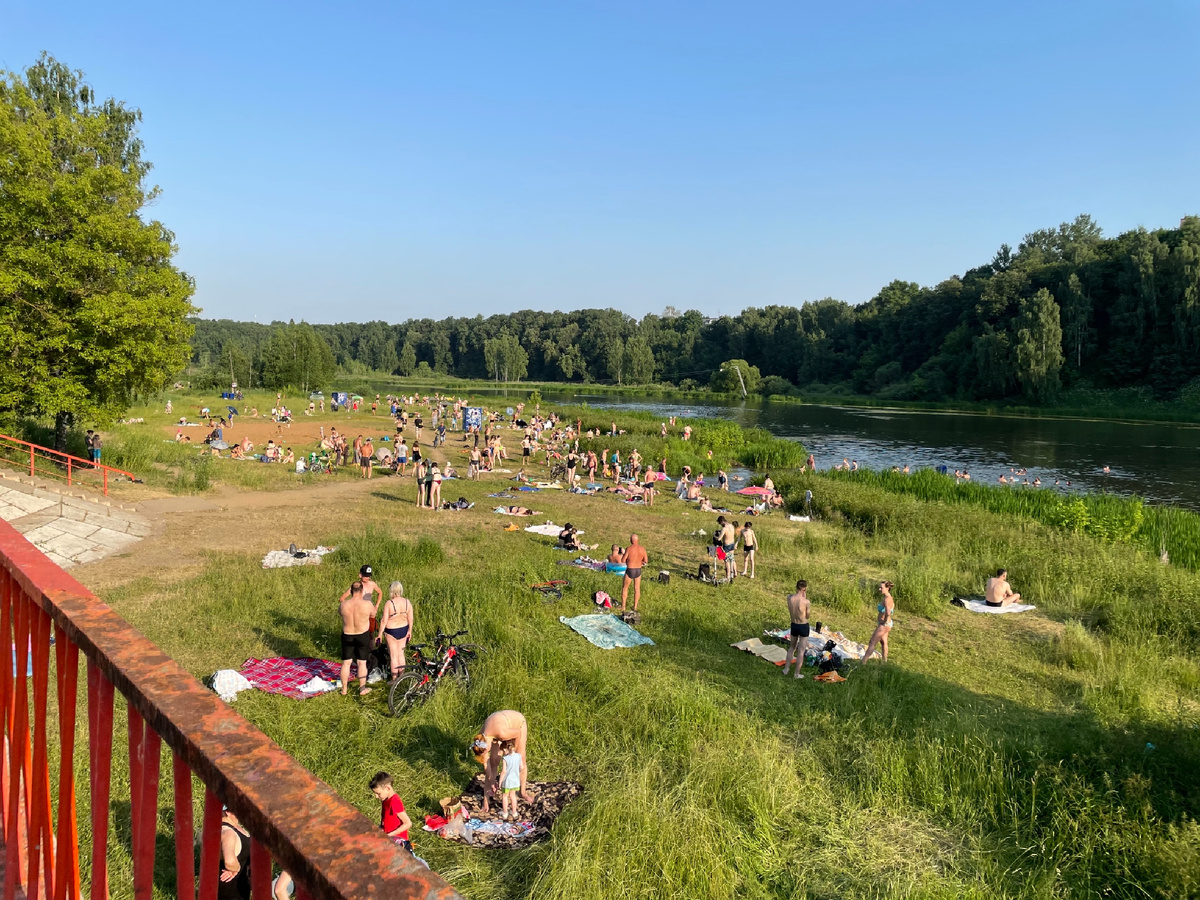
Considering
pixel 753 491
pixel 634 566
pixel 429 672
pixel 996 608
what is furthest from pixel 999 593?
pixel 753 491

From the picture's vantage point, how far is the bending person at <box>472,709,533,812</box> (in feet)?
23.0

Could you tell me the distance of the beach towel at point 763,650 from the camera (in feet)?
37.2

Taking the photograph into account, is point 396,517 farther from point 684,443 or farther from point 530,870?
point 684,443

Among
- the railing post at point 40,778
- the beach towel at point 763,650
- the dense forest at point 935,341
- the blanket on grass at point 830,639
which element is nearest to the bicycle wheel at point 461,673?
the beach towel at point 763,650

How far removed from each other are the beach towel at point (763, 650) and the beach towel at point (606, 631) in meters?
1.50

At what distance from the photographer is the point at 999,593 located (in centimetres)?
1452

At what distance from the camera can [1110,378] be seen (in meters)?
72.8

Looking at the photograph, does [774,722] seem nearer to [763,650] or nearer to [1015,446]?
[763,650]

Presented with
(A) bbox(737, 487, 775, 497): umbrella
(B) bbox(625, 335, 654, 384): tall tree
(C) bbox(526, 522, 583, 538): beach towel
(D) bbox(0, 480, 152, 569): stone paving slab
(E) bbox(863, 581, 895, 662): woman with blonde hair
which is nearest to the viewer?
(E) bbox(863, 581, 895, 662): woman with blonde hair

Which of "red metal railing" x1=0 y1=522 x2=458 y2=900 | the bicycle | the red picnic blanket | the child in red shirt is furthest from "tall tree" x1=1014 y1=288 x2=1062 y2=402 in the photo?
"red metal railing" x1=0 y1=522 x2=458 y2=900

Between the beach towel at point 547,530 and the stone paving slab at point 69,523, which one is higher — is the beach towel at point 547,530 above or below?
below

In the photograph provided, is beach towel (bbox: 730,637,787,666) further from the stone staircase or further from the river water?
the river water

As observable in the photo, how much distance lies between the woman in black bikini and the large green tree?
1358 centimetres

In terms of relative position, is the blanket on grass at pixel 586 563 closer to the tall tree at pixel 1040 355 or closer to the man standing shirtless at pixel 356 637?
the man standing shirtless at pixel 356 637
